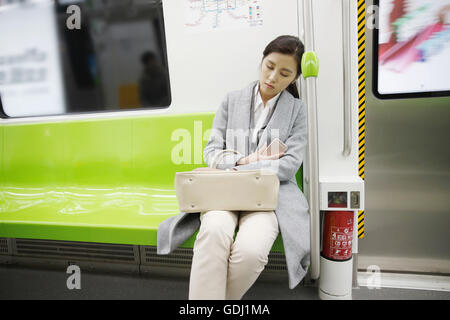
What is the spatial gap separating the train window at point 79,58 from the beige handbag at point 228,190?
1.08 meters

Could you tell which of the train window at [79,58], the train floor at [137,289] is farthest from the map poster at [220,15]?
the train floor at [137,289]

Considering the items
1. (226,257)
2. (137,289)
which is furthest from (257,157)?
(137,289)

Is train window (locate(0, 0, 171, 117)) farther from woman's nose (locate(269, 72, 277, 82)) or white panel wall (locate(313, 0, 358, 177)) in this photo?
→ white panel wall (locate(313, 0, 358, 177))

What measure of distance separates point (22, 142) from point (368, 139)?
284 cm

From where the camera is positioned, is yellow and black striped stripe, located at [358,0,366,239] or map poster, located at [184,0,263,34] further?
map poster, located at [184,0,263,34]

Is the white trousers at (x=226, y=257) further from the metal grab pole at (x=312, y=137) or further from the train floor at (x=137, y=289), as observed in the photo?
the train floor at (x=137, y=289)

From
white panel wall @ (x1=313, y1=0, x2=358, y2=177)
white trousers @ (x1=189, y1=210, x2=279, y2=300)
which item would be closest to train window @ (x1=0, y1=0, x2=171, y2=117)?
white panel wall @ (x1=313, y1=0, x2=358, y2=177)

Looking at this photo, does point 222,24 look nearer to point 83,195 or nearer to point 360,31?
point 360,31

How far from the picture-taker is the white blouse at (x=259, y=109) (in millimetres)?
1629

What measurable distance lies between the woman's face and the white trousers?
791 mm

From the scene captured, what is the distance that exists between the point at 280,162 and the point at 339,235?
0.57 metres

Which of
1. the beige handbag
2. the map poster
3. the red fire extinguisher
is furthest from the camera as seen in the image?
the map poster

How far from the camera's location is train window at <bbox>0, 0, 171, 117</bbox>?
224 centimetres
